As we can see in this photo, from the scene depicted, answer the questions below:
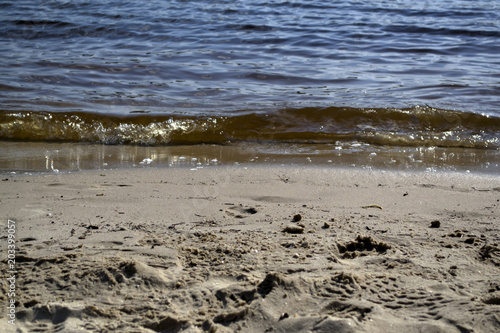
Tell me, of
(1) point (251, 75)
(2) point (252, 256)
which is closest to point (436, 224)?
(2) point (252, 256)

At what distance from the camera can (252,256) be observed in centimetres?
218

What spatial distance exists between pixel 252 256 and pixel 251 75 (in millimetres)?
5504

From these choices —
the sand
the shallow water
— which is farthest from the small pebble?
the shallow water

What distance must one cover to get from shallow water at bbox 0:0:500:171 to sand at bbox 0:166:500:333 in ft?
5.64

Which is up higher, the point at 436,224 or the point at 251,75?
the point at 251,75

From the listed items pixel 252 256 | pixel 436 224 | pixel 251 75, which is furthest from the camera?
pixel 251 75

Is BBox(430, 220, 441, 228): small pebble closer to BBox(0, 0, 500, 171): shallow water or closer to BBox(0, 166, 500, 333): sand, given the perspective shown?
BBox(0, 166, 500, 333): sand

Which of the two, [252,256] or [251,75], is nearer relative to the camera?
[252,256]

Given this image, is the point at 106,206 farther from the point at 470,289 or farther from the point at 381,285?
the point at 470,289

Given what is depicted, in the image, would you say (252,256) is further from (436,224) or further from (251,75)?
(251,75)

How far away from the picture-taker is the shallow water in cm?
516

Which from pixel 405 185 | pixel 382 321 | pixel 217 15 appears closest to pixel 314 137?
pixel 405 185

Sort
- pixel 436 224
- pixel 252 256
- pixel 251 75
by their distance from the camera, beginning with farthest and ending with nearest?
pixel 251 75 < pixel 436 224 < pixel 252 256

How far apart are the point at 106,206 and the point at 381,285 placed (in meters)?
1.73
